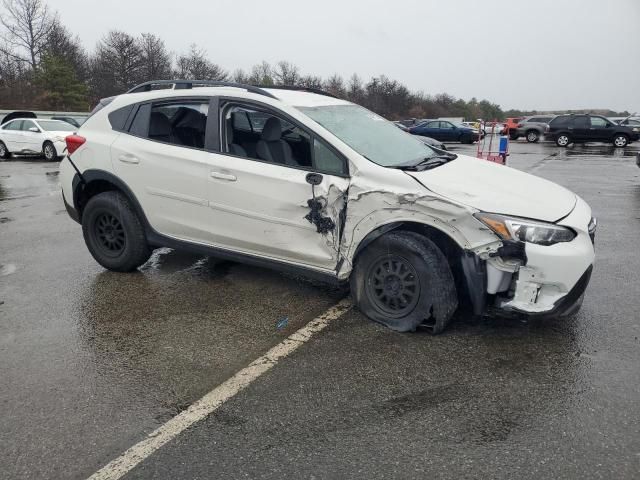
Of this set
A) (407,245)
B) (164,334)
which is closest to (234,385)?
(164,334)

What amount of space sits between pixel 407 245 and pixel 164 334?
1.85m

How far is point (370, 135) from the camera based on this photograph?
4.31 metres

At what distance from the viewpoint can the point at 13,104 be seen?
1578 inches

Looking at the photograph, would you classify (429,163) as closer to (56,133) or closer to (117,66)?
(56,133)

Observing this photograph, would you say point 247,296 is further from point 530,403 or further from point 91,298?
point 530,403

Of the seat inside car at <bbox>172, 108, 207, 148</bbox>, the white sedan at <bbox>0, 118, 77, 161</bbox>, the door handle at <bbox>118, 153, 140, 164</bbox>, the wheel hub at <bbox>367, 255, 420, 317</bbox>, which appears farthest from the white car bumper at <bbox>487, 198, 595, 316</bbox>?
the white sedan at <bbox>0, 118, 77, 161</bbox>

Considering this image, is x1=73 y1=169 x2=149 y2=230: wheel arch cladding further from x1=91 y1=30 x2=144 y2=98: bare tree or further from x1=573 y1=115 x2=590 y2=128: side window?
x1=91 y1=30 x2=144 y2=98: bare tree

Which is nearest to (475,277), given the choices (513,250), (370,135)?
(513,250)

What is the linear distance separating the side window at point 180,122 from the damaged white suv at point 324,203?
13 mm

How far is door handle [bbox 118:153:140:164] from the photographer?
4.67m

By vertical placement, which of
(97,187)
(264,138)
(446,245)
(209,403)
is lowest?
(209,403)

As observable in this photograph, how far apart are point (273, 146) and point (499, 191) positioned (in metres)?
1.76

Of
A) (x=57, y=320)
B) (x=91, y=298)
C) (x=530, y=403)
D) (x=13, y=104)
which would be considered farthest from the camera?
(x=13, y=104)

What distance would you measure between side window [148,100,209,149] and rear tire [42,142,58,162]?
14138 mm
